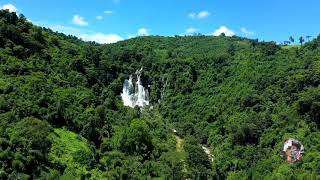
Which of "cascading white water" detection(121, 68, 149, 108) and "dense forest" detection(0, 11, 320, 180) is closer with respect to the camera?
"dense forest" detection(0, 11, 320, 180)

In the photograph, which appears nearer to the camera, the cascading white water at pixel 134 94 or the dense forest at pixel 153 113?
the dense forest at pixel 153 113

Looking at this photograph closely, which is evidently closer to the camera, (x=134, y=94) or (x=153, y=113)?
(x=153, y=113)

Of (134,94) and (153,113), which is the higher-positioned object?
(134,94)

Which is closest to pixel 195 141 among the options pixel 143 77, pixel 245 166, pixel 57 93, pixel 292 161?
pixel 245 166

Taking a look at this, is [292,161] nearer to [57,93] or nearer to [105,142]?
[105,142]
